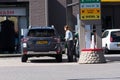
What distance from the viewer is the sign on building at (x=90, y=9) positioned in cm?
2280

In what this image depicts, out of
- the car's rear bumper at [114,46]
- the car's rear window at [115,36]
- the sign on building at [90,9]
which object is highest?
the sign on building at [90,9]

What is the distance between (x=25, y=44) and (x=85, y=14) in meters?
3.31

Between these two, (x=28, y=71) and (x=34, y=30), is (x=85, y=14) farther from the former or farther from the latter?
(x=28, y=71)

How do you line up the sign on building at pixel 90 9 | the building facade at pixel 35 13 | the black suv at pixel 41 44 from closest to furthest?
the black suv at pixel 41 44 → the sign on building at pixel 90 9 → the building facade at pixel 35 13

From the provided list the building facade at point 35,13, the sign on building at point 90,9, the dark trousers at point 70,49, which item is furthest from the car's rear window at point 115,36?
the dark trousers at point 70,49

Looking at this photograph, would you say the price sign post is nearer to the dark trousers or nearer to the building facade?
the dark trousers

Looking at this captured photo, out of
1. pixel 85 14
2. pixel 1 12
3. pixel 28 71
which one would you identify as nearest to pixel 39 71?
pixel 28 71

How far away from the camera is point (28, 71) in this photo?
18.0 m

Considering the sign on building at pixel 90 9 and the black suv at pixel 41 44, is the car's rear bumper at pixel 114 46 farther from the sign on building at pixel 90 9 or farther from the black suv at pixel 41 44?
the black suv at pixel 41 44

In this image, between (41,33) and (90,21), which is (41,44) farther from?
(90,21)

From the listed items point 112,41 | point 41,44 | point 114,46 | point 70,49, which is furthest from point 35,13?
point 41,44

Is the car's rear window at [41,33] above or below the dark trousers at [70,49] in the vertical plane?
above

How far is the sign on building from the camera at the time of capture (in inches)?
898

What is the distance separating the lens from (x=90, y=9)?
75.0 ft
